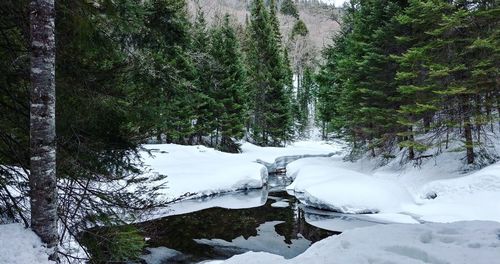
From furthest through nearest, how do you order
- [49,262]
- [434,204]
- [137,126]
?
[434,204]
[137,126]
[49,262]

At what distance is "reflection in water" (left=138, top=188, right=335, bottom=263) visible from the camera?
939 cm

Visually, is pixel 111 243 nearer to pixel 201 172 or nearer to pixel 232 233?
pixel 232 233

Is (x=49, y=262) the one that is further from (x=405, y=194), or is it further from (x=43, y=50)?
(x=405, y=194)

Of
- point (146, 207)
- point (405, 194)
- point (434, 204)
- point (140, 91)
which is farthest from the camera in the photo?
point (405, 194)

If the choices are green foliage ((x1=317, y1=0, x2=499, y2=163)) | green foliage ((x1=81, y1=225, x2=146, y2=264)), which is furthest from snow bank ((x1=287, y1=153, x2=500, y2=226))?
green foliage ((x1=81, y1=225, x2=146, y2=264))

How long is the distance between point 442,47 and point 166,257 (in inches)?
473

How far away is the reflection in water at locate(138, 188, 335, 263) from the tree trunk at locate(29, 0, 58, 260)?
459 cm

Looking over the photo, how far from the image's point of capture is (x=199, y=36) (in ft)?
90.7

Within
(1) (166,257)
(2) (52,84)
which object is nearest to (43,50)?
(2) (52,84)

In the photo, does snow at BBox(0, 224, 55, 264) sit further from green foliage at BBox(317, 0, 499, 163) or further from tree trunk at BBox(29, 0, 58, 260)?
green foliage at BBox(317, 0, 499, 163)

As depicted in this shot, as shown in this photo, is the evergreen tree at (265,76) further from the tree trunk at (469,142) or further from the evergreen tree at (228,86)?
the tree trunk at (469,142)

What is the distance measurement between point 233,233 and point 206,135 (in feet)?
66.6

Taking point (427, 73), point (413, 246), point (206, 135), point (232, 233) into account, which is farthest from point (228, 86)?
point (413, 246)

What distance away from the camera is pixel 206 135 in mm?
30766
